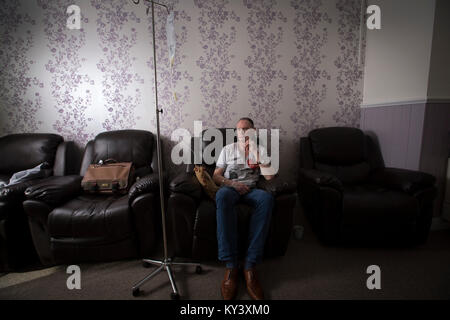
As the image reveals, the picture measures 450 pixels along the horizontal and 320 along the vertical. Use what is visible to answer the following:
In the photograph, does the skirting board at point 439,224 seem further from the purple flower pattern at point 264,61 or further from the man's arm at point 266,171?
the purple flower pattern at point 264,61

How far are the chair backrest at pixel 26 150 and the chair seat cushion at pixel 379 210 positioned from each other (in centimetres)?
260

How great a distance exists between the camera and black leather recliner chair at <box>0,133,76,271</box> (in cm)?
139

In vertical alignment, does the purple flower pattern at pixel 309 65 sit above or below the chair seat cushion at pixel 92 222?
above

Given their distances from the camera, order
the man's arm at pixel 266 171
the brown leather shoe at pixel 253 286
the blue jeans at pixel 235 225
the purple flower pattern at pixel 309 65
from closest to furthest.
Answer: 1. the brown leather shoe at pixel 253 286
2. the blue jeans at pixel 235 225
3. the man's arm at pixel 266 171
4. the purple flower pattern at pixel 309 65

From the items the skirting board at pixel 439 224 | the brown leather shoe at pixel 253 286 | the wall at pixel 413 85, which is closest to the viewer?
the brown leather shoe at pixel 253 286

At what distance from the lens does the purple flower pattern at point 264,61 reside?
203 cm

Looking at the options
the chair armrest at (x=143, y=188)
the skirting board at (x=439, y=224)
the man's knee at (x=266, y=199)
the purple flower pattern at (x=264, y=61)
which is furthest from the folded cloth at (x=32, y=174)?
the skirting board at (x=439, y=224)

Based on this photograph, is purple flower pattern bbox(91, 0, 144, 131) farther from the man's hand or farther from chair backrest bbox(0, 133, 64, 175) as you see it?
the man's hand

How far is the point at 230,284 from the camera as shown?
3.97 feet

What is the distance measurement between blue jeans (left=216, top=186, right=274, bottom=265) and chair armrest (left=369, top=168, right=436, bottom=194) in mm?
1108

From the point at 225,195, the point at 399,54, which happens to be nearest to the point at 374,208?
the point at 225,195

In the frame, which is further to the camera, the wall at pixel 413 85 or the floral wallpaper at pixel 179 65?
the floral wallpaper at pixel 179 65
